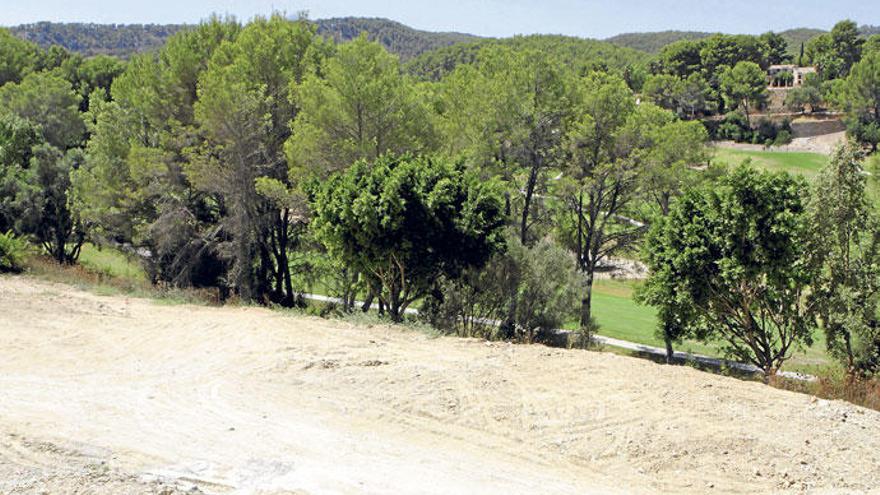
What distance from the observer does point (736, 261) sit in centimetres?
2105

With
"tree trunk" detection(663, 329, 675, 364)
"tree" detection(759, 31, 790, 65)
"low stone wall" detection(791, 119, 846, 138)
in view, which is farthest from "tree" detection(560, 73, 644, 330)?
"tree" detection(759, 31, 790, 65)

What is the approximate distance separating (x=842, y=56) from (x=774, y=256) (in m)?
126

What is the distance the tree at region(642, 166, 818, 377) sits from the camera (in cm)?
2070

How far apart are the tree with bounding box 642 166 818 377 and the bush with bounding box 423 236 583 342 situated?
9.54 ft

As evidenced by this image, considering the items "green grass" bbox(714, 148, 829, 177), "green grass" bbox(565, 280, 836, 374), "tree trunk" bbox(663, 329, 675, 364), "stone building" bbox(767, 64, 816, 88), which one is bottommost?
"green grass" bbox(565, 280, 836, 374)

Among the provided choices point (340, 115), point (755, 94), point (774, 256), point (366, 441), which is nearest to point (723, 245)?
point (774, 256)

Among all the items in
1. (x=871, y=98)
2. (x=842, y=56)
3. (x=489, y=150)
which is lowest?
(x=489, y=150)

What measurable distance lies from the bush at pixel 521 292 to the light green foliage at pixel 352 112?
17.7ft

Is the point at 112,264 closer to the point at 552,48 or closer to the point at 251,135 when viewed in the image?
the point at 251,135

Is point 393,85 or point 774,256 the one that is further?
point 393,85

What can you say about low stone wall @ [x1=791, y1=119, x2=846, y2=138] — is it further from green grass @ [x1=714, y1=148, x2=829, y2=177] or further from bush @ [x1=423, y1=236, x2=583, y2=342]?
bush @ [x1=423, y1=236, x2=583, y2=342]

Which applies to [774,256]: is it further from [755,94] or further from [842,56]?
[842,56]

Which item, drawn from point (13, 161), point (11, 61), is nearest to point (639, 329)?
point (13, 161)

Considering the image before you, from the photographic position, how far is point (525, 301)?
2378 centimetres
